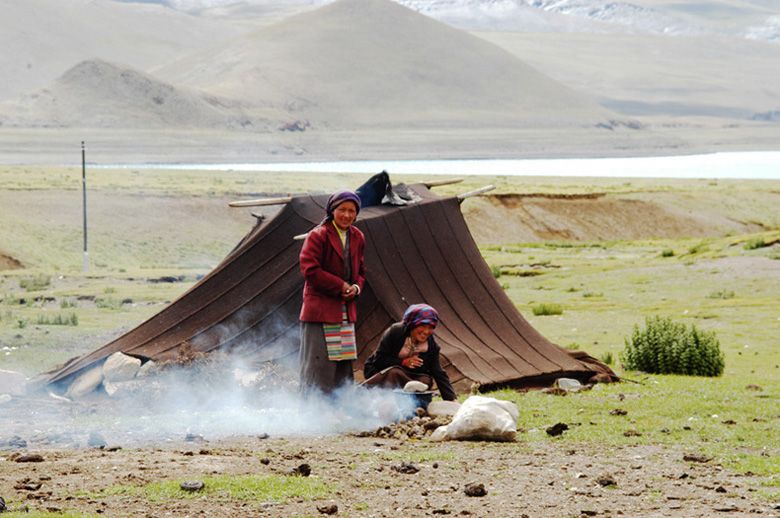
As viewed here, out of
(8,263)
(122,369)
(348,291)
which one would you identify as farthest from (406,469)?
(8,263)

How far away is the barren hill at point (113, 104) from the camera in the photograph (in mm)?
107062

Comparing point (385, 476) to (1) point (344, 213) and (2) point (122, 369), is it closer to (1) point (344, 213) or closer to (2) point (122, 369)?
(1) point (344, 213)

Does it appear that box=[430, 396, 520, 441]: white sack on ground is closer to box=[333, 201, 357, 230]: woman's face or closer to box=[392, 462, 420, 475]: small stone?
box=[392, 462, 420, 475]: small stone

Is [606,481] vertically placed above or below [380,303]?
below

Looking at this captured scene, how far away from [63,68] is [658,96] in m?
111

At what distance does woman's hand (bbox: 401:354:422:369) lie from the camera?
326 inches

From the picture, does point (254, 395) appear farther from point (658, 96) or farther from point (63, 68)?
point (658, 96)

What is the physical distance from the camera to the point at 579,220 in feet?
145

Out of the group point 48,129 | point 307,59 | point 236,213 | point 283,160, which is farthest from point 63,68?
point 236,213

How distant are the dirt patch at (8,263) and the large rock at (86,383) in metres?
21.1

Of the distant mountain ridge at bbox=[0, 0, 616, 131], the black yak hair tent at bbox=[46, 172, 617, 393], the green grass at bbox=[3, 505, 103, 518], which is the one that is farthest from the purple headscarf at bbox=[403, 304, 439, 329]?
the distant mountain ridge at bbox=[0, 0, 616, 131]

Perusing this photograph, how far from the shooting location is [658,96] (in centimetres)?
19312

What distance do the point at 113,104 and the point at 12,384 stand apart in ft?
356

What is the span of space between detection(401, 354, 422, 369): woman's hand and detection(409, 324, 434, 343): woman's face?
0.16 m
